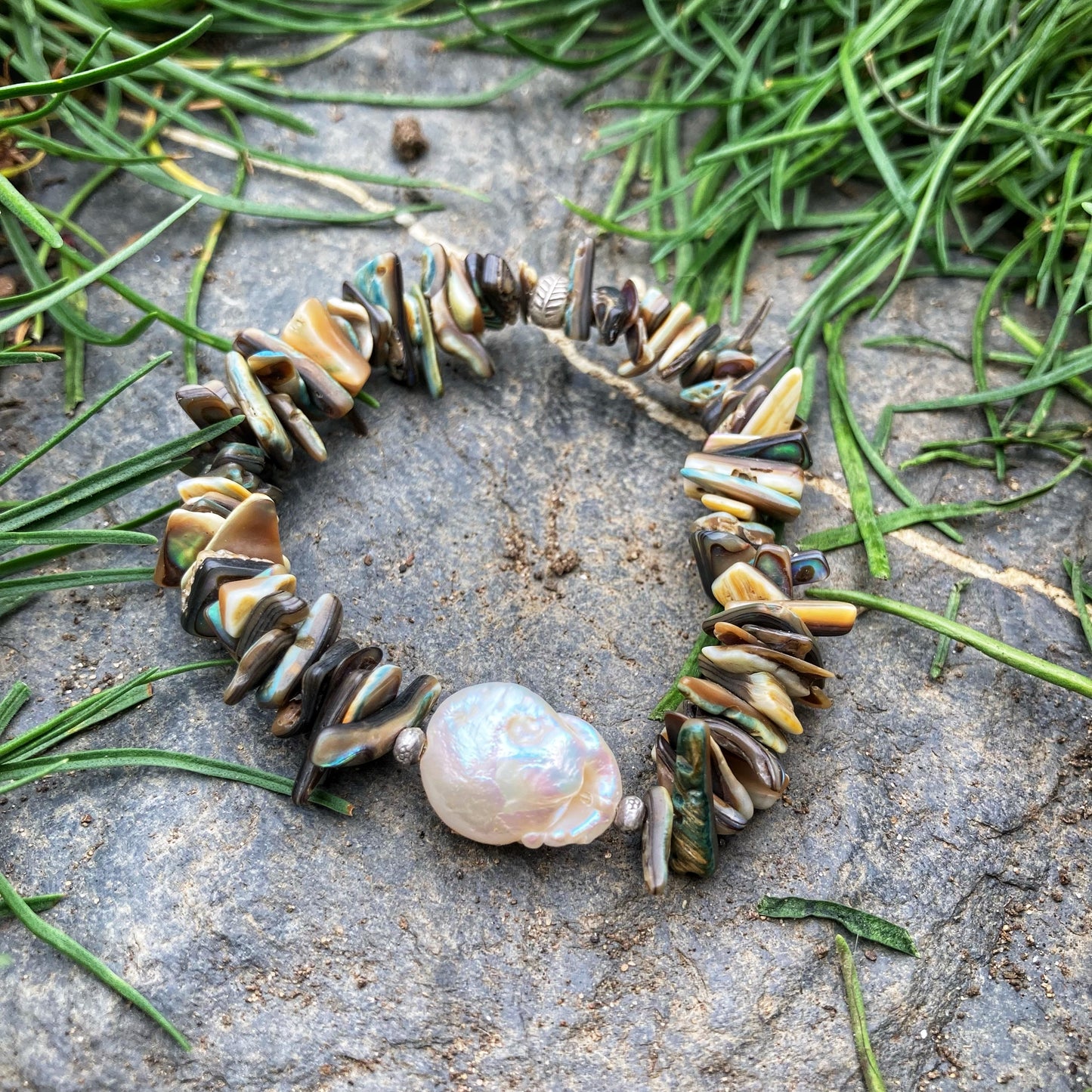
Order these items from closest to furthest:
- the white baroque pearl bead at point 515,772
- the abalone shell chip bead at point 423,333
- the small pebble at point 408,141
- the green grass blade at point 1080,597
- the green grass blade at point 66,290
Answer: the white baroque pearl bead at point 515,772, the green grass blade at point 66,290, the green grass blade at point 1080,597, the abalone shell chip bead at point 423,333, the small pebble at point 408,141

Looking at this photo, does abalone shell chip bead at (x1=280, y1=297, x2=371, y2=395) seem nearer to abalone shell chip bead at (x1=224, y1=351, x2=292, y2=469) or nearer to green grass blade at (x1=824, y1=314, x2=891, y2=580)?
abalone shell chip bead at (x1=224, y1=351, x2=292, y2=469)

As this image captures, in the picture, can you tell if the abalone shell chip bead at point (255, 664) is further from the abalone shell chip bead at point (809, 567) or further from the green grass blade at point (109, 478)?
the abalone shell chip bead at point (809, 567)

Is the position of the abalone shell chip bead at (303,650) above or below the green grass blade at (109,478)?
below

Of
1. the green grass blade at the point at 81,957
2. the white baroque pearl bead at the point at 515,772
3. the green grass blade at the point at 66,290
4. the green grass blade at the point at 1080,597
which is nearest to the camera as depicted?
the green grass blade at the point at 81,957

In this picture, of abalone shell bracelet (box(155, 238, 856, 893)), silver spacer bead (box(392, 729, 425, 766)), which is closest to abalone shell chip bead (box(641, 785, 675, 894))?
abalone shell bracelet (box(155, 238, 856, 893))

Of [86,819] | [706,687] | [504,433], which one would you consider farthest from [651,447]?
[86,819]

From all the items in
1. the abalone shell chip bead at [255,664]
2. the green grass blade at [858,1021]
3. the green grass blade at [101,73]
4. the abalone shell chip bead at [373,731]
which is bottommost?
the green grass blade at [858,1021]

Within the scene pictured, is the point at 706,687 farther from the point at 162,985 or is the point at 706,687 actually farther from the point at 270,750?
the point at 162,985

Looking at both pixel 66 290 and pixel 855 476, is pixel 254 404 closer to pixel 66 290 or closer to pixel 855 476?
pixel 66 290

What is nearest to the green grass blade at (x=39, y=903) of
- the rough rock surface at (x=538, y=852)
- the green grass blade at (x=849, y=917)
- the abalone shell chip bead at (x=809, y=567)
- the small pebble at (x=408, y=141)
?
the rough rock surface at (x=538, y=852)

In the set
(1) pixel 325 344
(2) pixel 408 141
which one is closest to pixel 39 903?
(1) pixel 325 344
